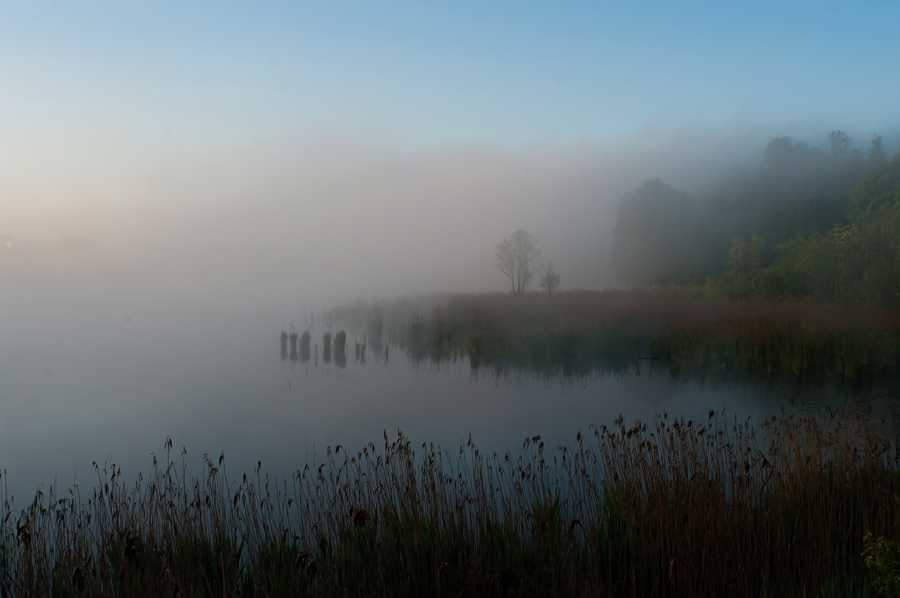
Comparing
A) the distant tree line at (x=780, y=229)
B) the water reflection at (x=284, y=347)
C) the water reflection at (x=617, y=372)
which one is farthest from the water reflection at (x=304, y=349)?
the distant tree line at (x=780, y=229)

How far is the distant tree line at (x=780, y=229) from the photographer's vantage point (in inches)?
666

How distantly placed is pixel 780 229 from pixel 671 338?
25.0m

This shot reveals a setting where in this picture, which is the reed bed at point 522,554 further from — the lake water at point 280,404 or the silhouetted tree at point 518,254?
the silhouetted tree at point 518,254

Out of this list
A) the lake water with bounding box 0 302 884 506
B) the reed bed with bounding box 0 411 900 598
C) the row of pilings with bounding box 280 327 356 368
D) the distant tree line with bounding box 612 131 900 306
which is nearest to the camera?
the reed bed with bounding box 0 411 900 598

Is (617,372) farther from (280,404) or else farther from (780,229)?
(780,229)

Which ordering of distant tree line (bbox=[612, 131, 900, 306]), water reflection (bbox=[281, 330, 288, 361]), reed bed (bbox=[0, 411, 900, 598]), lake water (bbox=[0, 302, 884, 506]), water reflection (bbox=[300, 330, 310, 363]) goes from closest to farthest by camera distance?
reed bed (bbox=[0, 411, 900, 598]) → lake water (bbox=[0, 302, 884, 506]) → water reflection (bbox=[300, 330, 310, 363]) → water reflection (bbox=[281, 330, 288, 361]) → distant tree line (bbox=[612, 131, 900, 306])

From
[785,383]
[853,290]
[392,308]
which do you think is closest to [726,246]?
[853,290]

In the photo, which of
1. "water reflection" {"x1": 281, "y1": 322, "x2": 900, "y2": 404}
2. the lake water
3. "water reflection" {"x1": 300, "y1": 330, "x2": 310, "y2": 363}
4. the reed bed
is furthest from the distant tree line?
"water reflection" {"x1": 300, "y1": 330, "x2": 310, "y2": 363}

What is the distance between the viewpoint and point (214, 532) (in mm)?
3453

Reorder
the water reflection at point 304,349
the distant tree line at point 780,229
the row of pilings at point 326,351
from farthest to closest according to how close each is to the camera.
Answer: the distant tree line at point 780,229
the water reflection at point 304,349
the row of pilings at point 326,351

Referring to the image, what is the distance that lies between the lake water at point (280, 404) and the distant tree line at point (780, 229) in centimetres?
911

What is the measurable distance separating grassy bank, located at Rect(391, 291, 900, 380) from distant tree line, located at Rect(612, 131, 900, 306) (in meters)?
3.29

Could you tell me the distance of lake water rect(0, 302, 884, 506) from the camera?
629 cm

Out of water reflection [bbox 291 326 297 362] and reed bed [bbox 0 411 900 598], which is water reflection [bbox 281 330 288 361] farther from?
reed bed [bbox 0 411 900 598]
